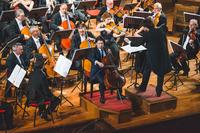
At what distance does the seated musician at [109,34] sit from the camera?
31.1 ft

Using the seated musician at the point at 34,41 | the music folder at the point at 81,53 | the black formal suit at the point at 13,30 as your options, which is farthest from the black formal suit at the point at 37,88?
the black formal suit at the point at 13,30

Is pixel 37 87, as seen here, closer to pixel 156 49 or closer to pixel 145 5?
pixel 156 49

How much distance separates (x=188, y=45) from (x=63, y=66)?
11.2ft

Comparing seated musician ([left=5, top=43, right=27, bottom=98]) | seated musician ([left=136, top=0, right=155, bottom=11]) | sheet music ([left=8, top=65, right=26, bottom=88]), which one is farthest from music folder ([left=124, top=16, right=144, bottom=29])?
sheet music ([left=8, top=65, right=26, bottom=88])

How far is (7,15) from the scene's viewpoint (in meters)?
11.1

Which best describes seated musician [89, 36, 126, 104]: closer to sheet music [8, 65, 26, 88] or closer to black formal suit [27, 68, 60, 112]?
→ black formal suit [27, 68, 60, 112]

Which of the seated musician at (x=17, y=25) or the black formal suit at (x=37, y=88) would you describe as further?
the seated musician at (x=17, y=25)

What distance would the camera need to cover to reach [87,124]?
27.2 ft

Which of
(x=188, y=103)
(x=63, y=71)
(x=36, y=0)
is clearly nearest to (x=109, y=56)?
(x=63, y=71)

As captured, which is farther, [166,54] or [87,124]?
[166,54]

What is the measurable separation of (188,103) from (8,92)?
379 cm

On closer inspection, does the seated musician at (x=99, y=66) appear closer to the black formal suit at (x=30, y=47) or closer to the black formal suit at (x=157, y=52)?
the black formal suit at (x=157, y=52)

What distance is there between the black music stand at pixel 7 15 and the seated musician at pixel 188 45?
3992 millimetres

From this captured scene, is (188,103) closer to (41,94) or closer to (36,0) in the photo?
(41,94)
